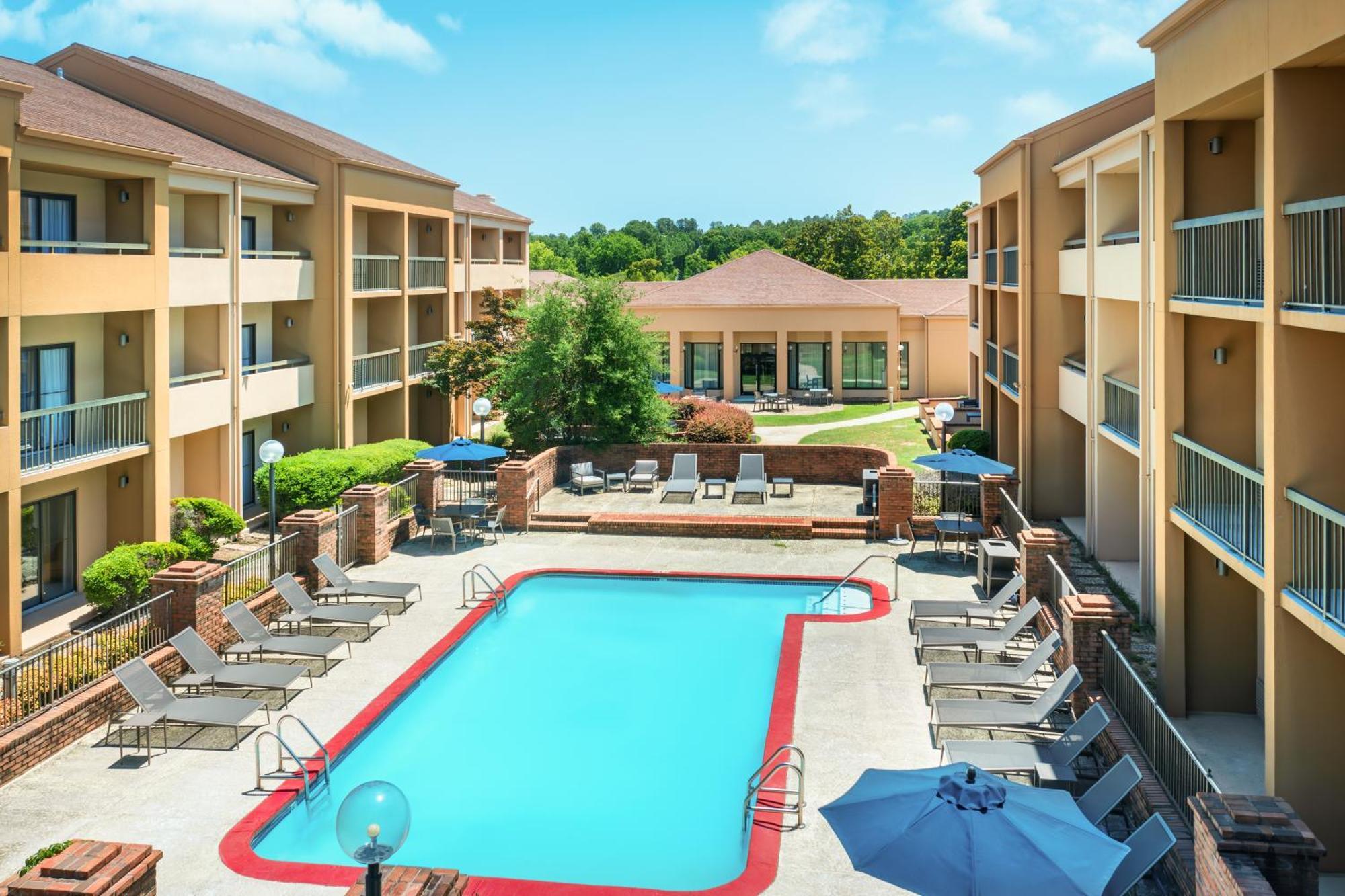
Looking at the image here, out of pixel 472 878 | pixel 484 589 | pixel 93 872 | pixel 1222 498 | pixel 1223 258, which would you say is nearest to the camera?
pixel 93 872

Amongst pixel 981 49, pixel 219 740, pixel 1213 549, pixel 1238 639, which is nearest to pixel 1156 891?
pixel 1213 549

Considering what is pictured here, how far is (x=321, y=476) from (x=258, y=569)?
721 centimetres

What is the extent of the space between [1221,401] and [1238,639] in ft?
10.1

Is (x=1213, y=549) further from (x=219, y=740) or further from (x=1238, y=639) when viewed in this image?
(x=219, y=740)

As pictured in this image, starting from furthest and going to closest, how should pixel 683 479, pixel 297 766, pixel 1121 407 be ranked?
pixel 683 479 < pixel 1121 407 < pixel 297 766

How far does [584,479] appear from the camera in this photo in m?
30.5

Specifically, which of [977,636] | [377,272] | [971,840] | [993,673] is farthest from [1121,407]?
[377,272]

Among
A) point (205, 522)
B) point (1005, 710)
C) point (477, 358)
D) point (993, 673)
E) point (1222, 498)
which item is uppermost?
point (477, 358)

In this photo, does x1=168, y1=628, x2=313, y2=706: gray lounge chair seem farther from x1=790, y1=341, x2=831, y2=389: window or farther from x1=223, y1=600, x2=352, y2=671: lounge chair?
x1=790, y1=341, x2=831, y2=389: window

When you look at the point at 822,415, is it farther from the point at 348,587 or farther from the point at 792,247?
the point at 792,247

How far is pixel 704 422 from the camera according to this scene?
34656mm

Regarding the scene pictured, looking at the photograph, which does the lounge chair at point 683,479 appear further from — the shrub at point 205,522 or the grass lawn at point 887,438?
the shrub at point 205,522

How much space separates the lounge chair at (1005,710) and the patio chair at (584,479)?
16745 millimetres

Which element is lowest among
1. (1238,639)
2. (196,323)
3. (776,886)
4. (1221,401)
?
(776,886)
